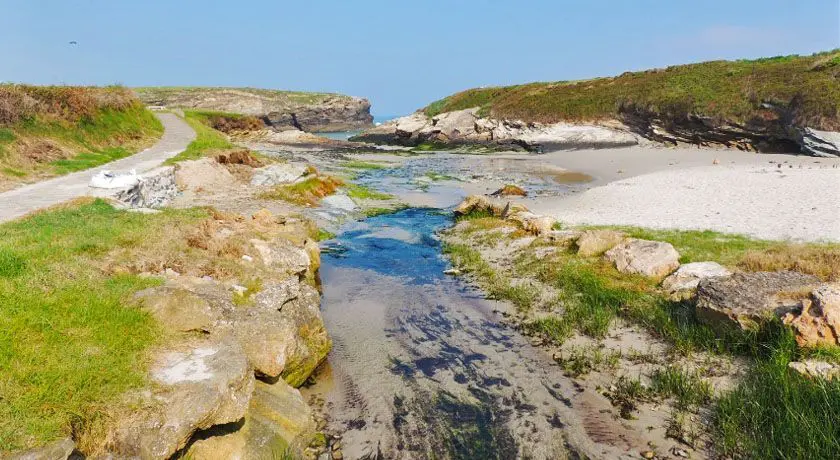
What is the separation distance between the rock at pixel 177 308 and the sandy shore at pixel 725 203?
1628 cm

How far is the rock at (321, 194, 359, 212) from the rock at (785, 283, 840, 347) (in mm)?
21550

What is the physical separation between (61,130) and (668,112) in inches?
2426

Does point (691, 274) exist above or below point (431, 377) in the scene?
above

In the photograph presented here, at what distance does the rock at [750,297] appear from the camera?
9008 millimetres

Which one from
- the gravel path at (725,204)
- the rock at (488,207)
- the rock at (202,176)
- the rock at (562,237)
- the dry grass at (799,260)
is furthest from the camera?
the rock at (202,176)

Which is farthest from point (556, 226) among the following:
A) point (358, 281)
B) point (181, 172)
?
point (181, 172)

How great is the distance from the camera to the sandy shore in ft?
55.2

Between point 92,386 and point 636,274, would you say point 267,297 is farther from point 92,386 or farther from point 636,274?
point 636,274

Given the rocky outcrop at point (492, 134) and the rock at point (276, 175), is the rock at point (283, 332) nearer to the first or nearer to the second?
the rock at point (276, 175)

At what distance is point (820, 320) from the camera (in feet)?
26.1

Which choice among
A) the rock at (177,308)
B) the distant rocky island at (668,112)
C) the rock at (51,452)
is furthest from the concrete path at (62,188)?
the distant rocky island at (668,112)

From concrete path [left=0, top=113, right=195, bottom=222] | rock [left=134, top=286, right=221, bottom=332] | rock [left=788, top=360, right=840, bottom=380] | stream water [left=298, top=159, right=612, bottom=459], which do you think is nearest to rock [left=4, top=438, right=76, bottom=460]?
rock [left=134, top=286, right=221, bottom=332]

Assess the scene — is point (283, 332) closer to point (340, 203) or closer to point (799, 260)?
point (799, 260)

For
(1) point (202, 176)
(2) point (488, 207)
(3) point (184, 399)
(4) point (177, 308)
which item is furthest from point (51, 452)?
(1) point (202, 176)
